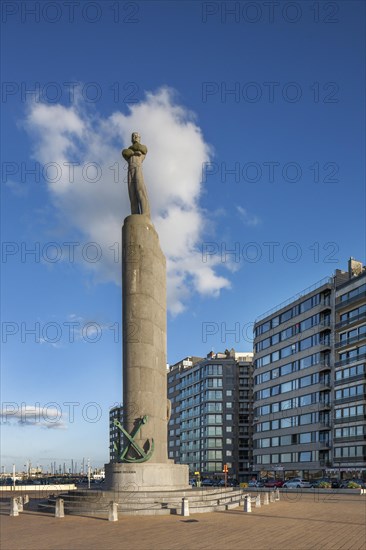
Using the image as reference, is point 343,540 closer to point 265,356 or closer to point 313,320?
point 313,320

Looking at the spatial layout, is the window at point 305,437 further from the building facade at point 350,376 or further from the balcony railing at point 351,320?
the balcony railing at point 351,320

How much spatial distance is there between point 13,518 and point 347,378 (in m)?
65.6

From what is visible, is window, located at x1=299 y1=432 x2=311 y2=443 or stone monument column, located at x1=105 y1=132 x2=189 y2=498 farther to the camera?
window, located at x1=299 y1=432 x2=311 y2=443

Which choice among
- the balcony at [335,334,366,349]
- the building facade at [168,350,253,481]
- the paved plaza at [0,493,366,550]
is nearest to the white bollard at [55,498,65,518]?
the paved plaza at [0,493,366,550]

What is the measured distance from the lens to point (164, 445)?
31.8 metres

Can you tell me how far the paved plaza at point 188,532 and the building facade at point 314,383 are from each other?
5755cm

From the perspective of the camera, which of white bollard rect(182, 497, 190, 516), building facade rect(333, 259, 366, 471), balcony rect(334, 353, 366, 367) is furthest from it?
balcony rect(334, 353, 366, 367)

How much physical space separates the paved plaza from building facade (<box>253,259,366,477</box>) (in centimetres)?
5755

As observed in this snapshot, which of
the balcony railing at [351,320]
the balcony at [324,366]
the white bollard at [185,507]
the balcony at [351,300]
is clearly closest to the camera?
the white bollard at [185,507]

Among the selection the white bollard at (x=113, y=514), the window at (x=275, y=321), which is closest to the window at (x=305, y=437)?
the window at (x=275, y=321)

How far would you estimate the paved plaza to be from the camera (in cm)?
1705

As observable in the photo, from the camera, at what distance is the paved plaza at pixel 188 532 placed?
55.9ft

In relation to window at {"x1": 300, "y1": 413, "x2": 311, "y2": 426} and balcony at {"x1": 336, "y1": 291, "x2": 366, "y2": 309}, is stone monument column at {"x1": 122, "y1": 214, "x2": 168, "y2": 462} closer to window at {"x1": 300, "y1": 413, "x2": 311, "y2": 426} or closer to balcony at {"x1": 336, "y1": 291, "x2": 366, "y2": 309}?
balcony at {"x1": 336, "y1": 291, "x2": 366, "y2": 309}

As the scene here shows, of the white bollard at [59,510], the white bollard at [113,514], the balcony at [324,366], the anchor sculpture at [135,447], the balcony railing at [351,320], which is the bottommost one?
the white bollard at [59,510]
